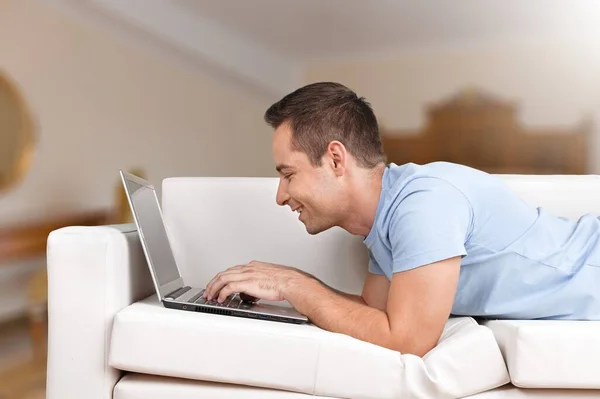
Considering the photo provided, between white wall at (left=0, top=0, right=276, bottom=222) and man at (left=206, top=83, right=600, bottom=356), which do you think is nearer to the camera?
man at (left=206, top=83, right=600, bottom=356)

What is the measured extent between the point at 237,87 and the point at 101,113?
196 centimetres

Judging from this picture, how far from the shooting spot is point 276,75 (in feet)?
22.9

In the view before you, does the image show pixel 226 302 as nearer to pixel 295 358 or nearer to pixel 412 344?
pixel 295 358

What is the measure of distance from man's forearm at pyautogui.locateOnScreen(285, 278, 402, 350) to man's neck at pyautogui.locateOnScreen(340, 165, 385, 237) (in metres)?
0.20

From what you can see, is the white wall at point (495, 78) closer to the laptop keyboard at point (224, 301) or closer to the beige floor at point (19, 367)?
the beige floor at point (19, 367)

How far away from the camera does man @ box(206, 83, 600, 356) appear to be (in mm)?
1492

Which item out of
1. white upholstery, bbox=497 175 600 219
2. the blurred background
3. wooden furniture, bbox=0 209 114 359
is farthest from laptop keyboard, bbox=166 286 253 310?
the blurred background

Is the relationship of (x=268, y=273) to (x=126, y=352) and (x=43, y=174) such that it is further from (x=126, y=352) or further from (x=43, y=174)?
(x=43, y=174)

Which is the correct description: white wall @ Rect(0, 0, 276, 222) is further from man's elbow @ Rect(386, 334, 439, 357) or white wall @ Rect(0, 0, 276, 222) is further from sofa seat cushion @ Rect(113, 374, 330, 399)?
man's elbow @ Rect(386, 334, 439, 357)

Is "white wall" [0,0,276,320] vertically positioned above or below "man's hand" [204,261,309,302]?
above

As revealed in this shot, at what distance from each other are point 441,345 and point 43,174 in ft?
12.3

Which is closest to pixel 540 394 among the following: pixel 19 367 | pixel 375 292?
pixel 375 292

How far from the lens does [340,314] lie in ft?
4.81

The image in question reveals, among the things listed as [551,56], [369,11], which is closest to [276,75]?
[369,11]
